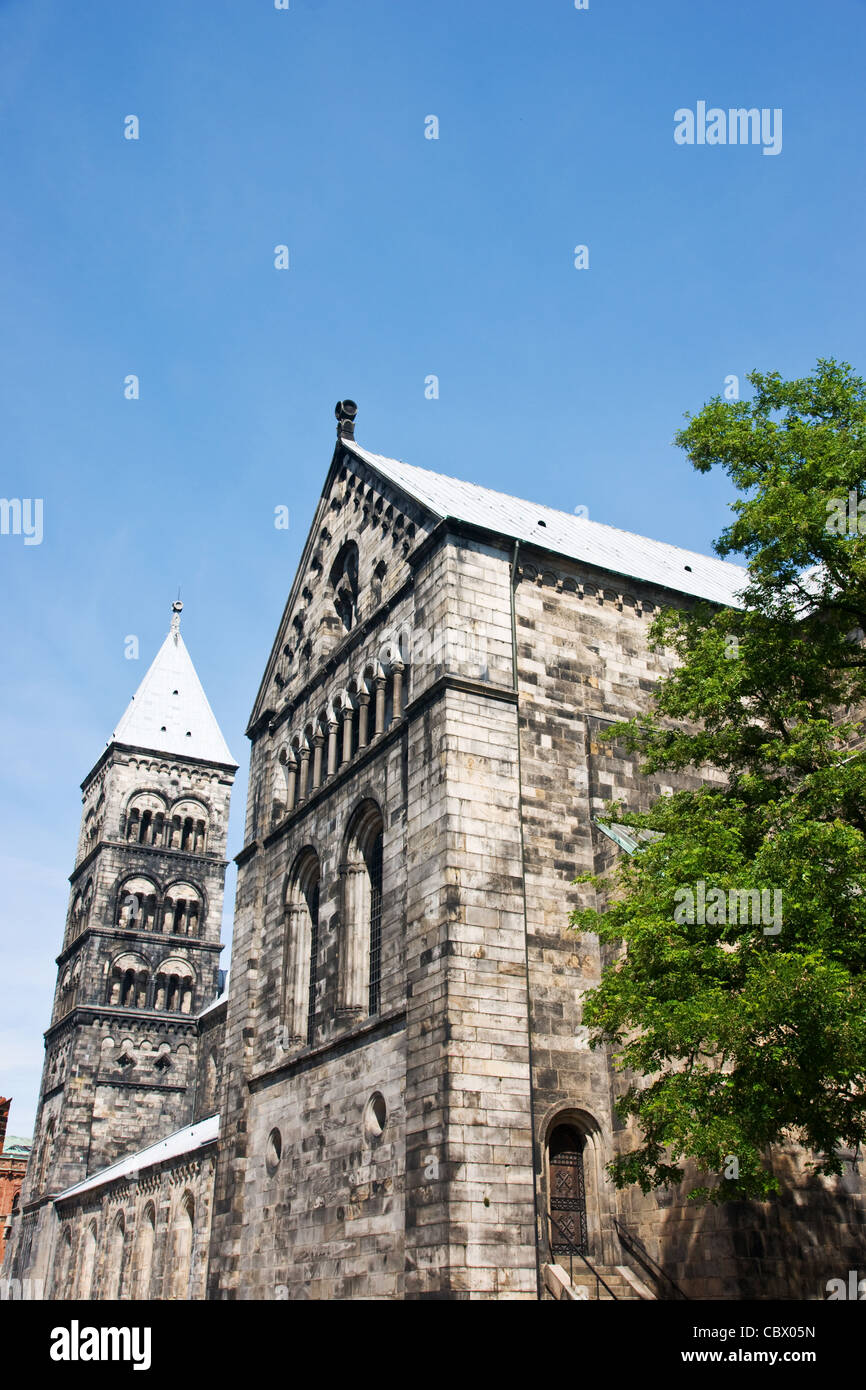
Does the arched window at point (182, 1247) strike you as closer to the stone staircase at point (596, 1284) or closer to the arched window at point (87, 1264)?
the arched window at point (87, 1264)

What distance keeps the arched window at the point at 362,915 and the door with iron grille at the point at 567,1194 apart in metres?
4.47

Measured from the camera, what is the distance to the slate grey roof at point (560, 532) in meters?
25.8

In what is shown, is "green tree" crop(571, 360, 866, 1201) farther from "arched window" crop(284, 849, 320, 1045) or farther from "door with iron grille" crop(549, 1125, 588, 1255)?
"arched window" crop(284, 849, 320, 1045)

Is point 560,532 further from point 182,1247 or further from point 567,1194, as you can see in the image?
point 182,1247

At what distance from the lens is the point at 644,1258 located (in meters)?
18.6

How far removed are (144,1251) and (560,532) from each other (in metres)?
30.6

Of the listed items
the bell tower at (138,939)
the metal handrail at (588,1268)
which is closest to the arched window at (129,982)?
the bell tower at (138,939)

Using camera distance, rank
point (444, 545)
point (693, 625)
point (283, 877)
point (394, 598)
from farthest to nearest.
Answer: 1. point (283, 877)
2. point (394, 598)
3. point (444, 545)
4. point (693, 625)

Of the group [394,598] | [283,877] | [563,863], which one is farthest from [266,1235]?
[394,598]

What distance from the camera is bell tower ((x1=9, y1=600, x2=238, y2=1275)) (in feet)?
194

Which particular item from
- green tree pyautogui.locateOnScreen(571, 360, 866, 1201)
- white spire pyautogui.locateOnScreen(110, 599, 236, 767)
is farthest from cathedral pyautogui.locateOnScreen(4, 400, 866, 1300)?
white spire pyautogui.locateOnScreen(110, 599, 236, 767)
